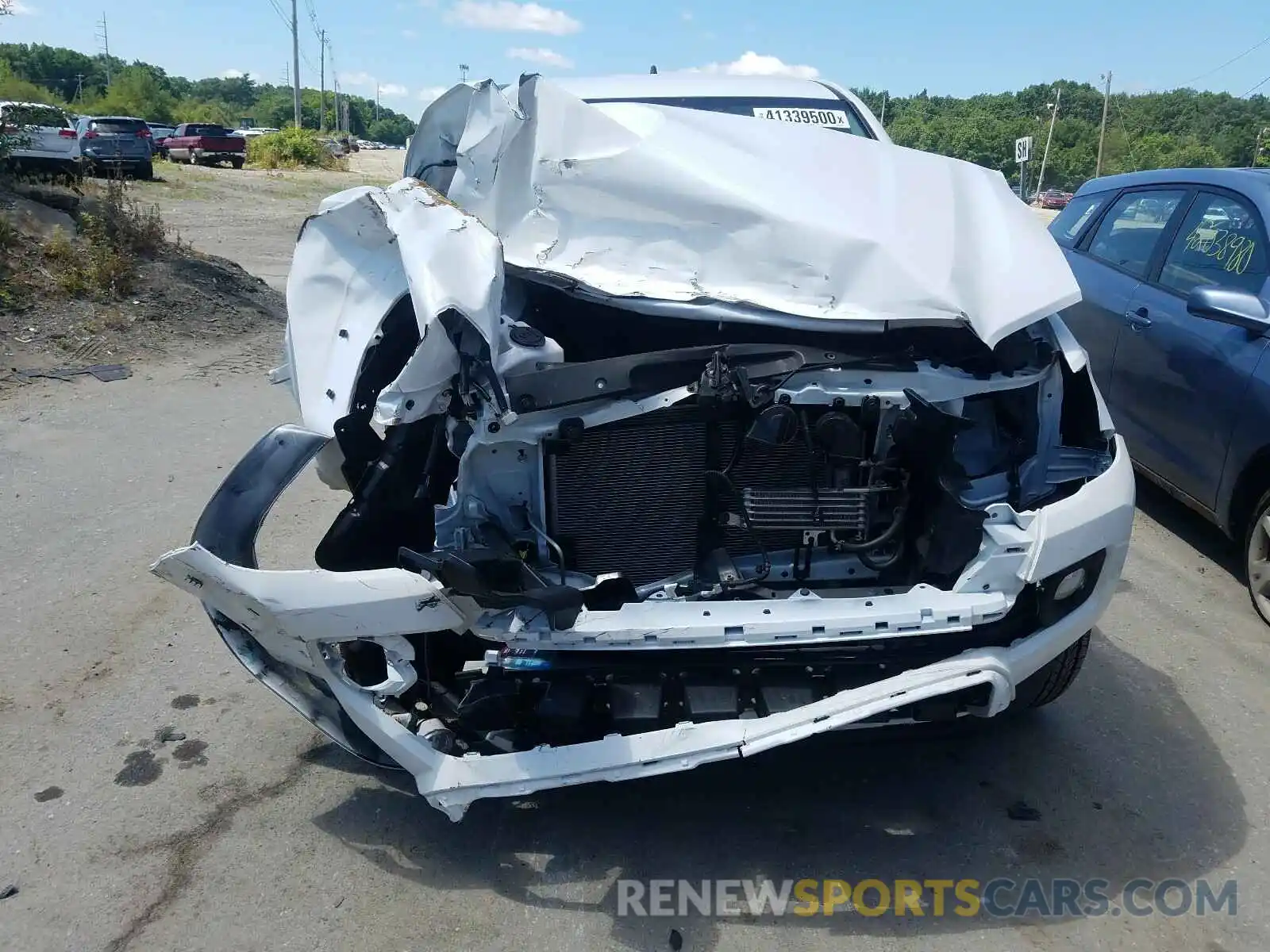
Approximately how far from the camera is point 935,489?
9.95 ft

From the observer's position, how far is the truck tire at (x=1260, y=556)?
14.7 feet

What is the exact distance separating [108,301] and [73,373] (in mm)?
1613

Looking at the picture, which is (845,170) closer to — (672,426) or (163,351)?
(672,426)

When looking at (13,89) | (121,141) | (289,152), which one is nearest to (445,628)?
(13,89)

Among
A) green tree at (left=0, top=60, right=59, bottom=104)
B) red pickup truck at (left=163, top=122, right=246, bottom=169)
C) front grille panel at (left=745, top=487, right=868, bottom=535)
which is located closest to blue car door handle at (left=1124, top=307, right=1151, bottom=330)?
front grille panel at (left=745, top=487, right=868, bottom=535)

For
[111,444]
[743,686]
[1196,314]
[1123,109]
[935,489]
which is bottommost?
[111,444]

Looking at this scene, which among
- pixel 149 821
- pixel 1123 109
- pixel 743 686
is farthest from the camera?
pixel 1123 109

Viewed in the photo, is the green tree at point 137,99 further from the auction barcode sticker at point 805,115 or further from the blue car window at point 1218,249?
the blue car window at point 1218,249

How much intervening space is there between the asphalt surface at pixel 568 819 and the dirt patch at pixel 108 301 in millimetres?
5061

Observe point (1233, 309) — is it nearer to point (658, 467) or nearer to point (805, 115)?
point (805, 115)

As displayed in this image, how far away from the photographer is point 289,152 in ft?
129

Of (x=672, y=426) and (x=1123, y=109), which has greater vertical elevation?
(x=1123, y=109)

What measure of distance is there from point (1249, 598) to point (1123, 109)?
7751 cm

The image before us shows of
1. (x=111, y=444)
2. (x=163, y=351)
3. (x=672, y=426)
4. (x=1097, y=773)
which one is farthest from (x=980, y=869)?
(x=163, y=351)
